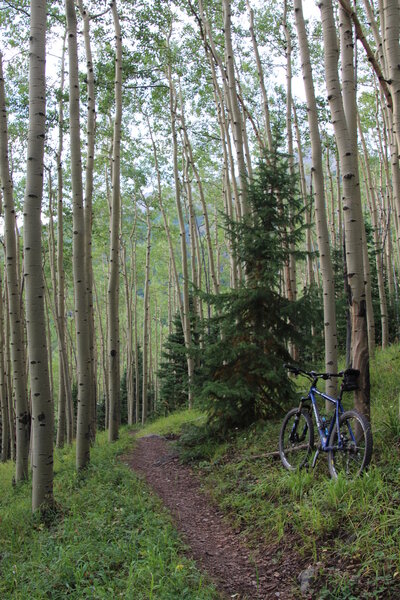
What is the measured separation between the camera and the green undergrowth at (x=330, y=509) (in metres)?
2.76

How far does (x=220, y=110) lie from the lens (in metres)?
13.3

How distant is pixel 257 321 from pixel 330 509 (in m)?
3.85

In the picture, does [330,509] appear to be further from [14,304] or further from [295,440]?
[14,304]

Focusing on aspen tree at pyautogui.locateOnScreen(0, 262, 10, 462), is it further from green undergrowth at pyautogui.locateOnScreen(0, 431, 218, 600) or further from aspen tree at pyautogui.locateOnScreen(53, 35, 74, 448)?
green undergrowth at pyautogui.locateOnScreen(0, 431, 218, 600)

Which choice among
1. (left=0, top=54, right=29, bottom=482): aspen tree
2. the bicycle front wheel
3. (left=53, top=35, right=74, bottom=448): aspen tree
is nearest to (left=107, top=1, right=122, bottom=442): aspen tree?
(left=0, top=54, right=29, bottom=482): aspen tree

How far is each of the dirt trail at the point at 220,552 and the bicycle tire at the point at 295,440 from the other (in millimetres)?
969

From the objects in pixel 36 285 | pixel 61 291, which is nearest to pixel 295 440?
pixel 36 285

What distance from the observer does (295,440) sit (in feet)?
16.1

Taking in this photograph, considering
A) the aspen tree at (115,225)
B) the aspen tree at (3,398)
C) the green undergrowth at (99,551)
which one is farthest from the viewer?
the aspen tree at (3,398)

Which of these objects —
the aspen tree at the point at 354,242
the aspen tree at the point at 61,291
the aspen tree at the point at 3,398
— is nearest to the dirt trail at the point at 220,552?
the aspen tree at the point at 354,242

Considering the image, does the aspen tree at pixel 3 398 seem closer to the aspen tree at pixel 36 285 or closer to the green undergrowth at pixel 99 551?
the green undergrowth at pixel 99 551

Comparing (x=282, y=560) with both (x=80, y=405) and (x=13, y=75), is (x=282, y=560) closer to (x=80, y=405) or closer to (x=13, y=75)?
(x=80, y=405)

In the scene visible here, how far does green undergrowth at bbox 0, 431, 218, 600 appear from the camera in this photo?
9.97ft

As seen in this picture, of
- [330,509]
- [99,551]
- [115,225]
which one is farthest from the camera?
[115,225]
